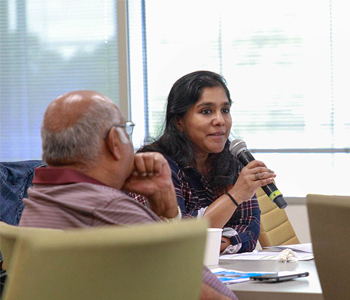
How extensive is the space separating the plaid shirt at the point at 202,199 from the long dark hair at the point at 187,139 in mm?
48

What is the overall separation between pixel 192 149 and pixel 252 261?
32.5 inches

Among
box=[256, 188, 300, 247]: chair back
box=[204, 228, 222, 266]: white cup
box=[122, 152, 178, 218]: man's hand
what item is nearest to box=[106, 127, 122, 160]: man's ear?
box=[122, 152, 178, 218]: man's hand

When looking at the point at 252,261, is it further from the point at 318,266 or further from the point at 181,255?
the point at 181,255

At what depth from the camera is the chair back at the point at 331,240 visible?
101cm

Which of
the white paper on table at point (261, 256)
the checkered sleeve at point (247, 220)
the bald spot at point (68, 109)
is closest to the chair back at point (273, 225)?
the checkered sleeve at point (247, 220)

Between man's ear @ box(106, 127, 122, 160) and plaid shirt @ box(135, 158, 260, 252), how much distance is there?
3.22 ft

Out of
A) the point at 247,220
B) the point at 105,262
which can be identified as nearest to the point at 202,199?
the point at 247,220

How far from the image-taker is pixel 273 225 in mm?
2887

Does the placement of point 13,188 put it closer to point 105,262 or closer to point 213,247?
point 213,247

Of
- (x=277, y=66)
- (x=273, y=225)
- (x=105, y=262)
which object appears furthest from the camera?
(x=277, y=66)

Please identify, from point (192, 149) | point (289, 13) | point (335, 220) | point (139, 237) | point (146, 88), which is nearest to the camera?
point (139, 237)

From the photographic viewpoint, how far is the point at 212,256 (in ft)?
5.81

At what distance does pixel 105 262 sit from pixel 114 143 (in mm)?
584

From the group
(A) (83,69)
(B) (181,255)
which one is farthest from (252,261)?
(A) (83,69)
